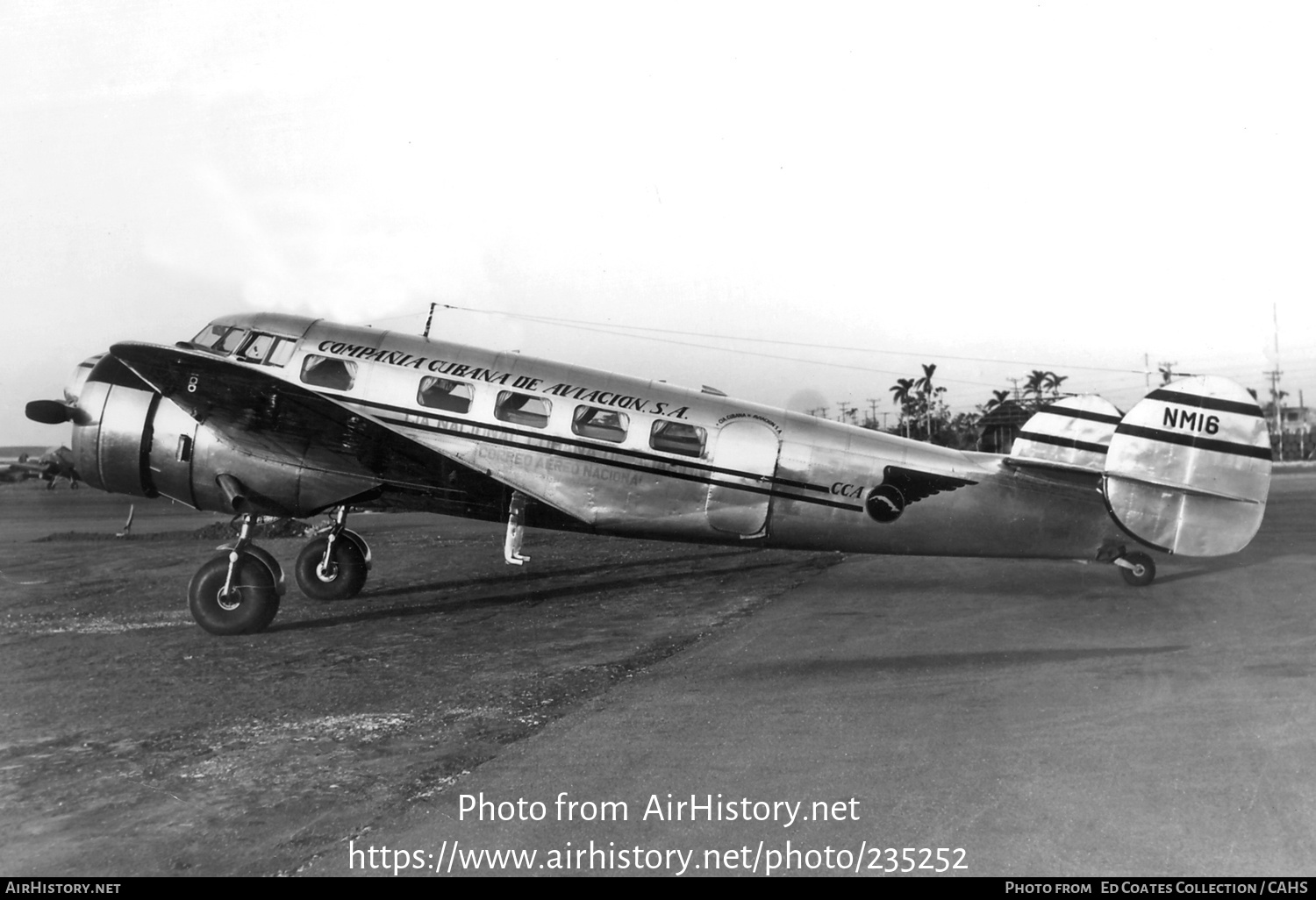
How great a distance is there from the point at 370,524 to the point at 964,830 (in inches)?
956

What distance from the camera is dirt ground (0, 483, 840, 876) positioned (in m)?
4.45

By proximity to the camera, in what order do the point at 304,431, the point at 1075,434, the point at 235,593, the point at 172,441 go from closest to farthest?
the point at 235,593, the point at 304,431, the point at 172,441, the point at 1075,434

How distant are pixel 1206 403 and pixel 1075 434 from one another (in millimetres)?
2313

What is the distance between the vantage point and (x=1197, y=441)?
382 inches

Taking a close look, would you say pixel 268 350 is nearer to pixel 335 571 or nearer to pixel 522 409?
pixel 335 571

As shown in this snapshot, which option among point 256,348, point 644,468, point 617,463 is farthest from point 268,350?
point 644,468

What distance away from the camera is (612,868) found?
155 inches

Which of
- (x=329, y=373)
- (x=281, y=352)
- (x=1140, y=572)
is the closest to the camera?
(x=329, y=373)

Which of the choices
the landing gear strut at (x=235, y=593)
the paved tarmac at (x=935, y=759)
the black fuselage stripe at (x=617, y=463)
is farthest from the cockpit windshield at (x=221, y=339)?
the paved tarmac at (x=935, y=759)

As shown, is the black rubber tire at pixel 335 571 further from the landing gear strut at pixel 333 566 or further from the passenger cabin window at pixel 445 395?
the passenger cabin window at pixel 445 395

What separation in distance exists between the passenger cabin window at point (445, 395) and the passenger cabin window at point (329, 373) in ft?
2.78

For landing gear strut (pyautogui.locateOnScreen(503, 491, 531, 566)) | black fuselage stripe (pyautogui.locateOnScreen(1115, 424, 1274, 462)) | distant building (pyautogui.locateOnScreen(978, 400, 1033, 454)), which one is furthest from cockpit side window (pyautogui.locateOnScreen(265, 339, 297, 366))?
distant building (pyautogui.locateOnScreen(978, 400, 1033, 454))

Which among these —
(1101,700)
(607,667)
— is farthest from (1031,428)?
(607,667)

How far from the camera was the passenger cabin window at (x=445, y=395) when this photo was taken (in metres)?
10.2
